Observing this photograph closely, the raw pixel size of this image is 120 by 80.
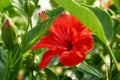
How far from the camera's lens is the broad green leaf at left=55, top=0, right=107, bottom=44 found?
675 mm

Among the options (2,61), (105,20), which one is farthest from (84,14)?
(2,61)

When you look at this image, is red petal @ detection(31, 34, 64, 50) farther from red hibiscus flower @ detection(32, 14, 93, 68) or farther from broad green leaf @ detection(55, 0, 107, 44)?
broad green leaf @ detection(55, 0, 107, 44)

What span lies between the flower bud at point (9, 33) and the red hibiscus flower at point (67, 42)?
2.6 inches

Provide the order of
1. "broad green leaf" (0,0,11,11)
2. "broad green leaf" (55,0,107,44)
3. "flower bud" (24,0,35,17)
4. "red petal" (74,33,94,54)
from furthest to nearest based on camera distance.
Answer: "broad green leaf" (0,0,11,11)
"flower bud" (24,0,35,17)
"red petal" (74,33,94,54)
"broad green leaf" (55,0,107,44)

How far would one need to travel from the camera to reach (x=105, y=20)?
0.77m

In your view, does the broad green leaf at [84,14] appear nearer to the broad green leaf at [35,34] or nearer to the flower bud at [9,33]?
the broad green leaf at [35,34]

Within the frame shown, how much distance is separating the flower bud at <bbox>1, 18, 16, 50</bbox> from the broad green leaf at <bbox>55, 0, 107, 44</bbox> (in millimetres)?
188

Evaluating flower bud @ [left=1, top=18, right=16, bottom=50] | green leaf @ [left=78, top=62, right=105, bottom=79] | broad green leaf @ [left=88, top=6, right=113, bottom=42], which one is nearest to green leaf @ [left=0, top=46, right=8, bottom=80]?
flower bud @ [left=1, top=18, right=16, bottom=50]

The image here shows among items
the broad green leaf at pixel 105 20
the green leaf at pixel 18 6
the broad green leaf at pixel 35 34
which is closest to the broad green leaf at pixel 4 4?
the green leaf at pixel 18 6

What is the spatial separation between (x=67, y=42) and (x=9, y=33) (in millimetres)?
141

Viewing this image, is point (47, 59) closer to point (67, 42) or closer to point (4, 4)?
point (67, 42)

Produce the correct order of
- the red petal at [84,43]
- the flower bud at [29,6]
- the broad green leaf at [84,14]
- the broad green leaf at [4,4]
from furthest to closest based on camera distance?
the broad green leaf at [4,4] < the flower bud at [29,6] < the red petal at [84,43] < the broad green leaf at [84,14]

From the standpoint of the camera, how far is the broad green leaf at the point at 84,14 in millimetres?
675

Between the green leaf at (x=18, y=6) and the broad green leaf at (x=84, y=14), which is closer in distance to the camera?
the broad green leaf at (x=84, y=14)
